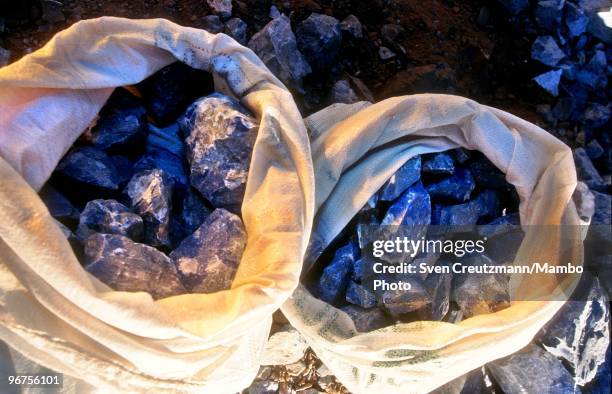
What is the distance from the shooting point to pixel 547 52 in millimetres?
2463

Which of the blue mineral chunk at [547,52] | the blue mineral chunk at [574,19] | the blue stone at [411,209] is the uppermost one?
the blue mineral chunk at [574,19]

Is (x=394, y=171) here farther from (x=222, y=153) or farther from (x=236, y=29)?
(x=236, y=29)

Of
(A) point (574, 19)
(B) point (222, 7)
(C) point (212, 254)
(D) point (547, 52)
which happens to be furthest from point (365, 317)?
(A) point (574, 19)

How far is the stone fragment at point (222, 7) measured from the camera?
7.48ft

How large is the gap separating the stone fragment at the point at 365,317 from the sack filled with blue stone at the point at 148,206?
0.32 metres

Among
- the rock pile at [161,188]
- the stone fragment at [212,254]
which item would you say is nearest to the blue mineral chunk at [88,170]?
the rock pile at [161,188]

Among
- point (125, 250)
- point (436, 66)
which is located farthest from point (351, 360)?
point (436, 66)

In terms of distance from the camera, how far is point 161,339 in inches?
51.8

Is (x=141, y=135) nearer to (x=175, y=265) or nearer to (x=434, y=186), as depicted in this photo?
(x=175, y=265)

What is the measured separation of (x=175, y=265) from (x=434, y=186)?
36.4 inches

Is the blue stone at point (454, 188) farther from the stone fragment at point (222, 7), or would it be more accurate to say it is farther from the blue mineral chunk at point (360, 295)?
the stone fragment at point (222, 7)

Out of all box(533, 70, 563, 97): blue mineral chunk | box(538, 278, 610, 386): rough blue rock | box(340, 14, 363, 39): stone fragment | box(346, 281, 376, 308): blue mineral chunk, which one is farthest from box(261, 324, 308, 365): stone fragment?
box(533, 70, 563, 97): blue mineral chunk

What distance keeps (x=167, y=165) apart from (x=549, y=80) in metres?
1.80

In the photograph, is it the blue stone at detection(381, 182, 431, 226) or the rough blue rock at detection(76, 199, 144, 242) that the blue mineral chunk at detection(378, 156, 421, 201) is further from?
the rough blue rock at detection(76, 199, 144, 242)
